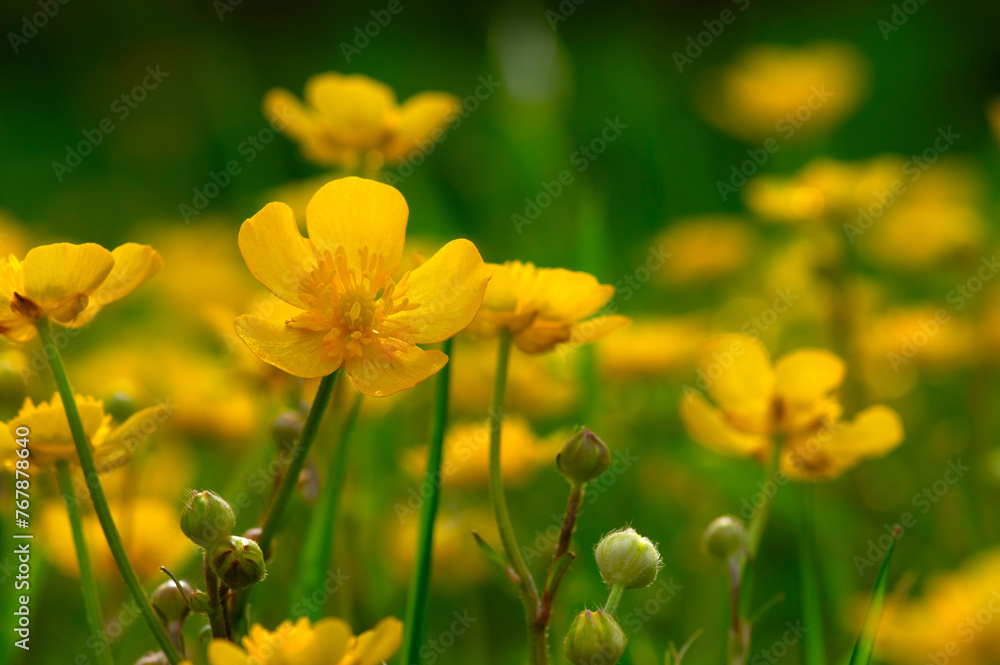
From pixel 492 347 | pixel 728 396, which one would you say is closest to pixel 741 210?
pixel 492 347

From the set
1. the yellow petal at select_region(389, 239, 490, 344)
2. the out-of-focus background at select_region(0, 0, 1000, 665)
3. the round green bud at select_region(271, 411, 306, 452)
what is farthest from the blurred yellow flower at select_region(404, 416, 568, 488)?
the yellow petal at select_region(389, 239, 490, 344)

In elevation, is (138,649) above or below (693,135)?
below

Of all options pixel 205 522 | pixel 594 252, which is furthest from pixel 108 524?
pixel 594 252

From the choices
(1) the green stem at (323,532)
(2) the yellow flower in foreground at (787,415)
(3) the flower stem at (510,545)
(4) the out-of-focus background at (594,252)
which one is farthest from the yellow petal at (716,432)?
A: (1) the green stem at (323,532)

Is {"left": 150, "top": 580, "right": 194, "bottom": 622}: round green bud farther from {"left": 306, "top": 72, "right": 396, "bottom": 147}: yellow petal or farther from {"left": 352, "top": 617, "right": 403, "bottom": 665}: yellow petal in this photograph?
{"left": 306, "top": 72, "right": 396, "bottom": 147}: yellow petal

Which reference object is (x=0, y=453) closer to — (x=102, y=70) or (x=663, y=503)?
(x=663, y=503)
